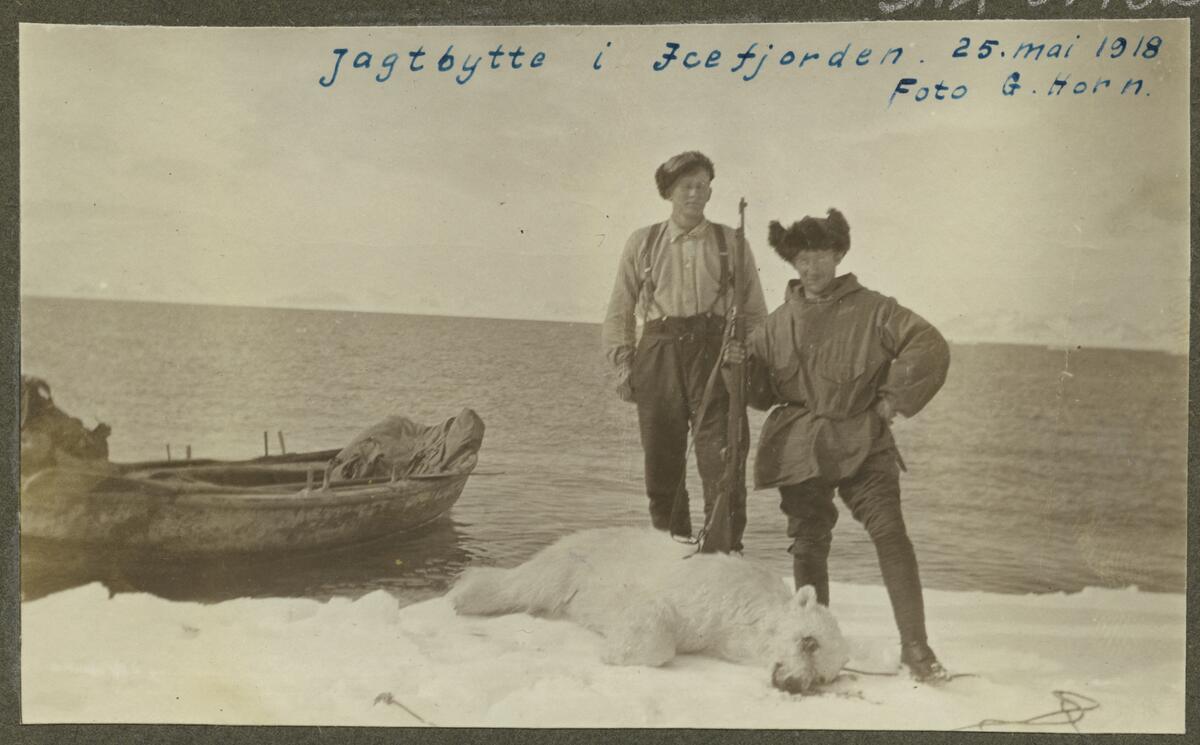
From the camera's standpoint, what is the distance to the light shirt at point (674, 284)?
283cm

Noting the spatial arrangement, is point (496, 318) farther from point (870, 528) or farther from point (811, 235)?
point (870, 528)

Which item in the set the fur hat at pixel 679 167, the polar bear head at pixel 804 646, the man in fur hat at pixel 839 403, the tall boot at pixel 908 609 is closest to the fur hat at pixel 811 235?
the man in fur hat at pixel 839 403

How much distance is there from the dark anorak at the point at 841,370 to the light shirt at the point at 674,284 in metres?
0.11

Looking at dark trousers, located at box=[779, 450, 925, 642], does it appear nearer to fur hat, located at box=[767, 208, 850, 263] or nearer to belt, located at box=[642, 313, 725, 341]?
belt, located at box=[642, 313, 725, 341]

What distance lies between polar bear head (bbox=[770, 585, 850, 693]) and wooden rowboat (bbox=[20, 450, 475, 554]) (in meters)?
0.95

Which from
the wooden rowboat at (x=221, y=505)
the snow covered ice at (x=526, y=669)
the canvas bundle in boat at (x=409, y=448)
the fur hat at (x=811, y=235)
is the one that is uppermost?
the fur hat at (x=811, y=235)

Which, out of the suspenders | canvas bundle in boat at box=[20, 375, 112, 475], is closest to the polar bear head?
the suspenders

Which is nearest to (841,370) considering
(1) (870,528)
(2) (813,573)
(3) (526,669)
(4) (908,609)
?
(1) (870,528)

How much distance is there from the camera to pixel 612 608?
281 cm

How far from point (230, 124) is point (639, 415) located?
4.56 feet

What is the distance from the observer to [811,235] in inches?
112

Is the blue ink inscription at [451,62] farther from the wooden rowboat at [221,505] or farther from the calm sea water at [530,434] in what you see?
the wooden rowboat at [221,505]

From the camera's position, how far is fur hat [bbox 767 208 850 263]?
2.84 meters

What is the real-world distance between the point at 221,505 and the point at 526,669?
36.4 inches
